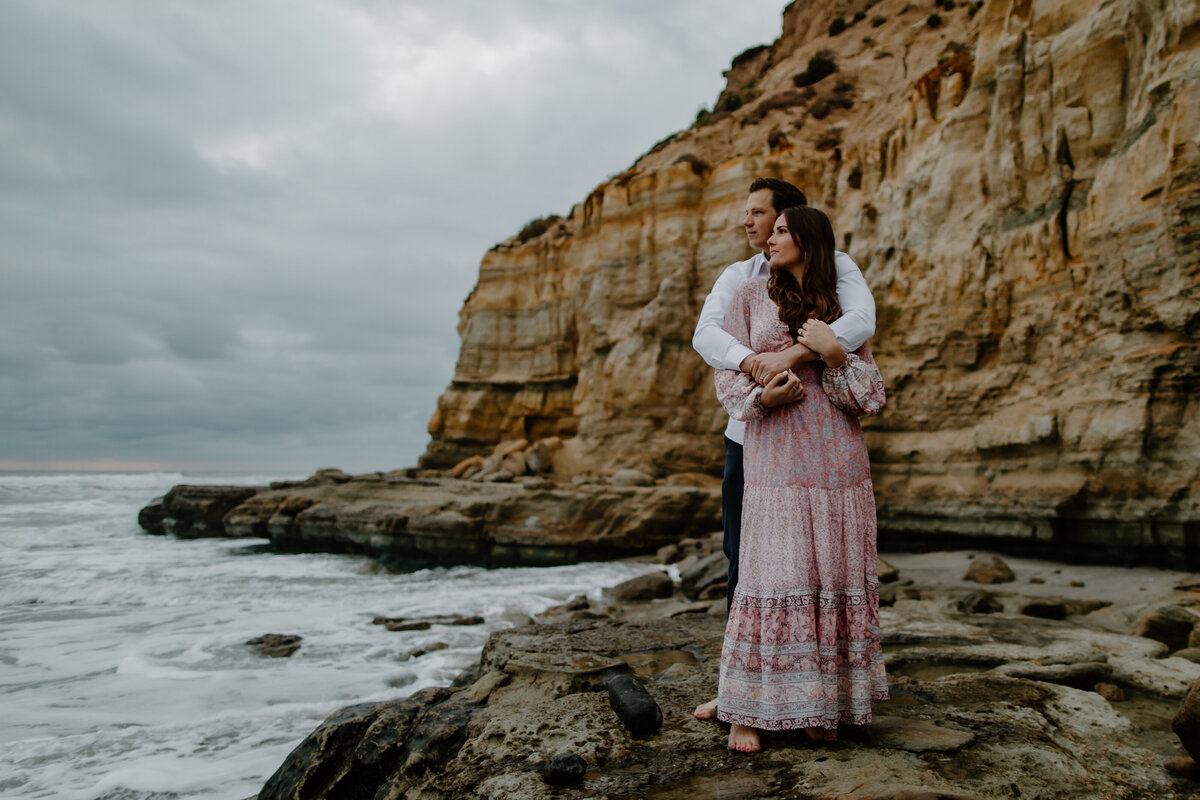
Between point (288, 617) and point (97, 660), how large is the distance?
2.23 metres

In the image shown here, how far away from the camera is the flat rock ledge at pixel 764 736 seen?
1.92 meters

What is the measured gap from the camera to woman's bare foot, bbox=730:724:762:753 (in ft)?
6.86

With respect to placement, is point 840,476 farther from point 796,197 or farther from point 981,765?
point 796,197

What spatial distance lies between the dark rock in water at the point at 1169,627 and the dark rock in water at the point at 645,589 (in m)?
5.20

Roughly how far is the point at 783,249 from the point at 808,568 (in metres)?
1.13

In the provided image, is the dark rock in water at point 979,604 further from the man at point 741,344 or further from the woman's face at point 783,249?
the woman's face at point 783,249

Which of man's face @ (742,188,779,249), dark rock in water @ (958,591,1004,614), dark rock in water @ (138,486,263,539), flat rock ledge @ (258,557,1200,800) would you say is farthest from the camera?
dark rock in water @ (138,486,263,539)

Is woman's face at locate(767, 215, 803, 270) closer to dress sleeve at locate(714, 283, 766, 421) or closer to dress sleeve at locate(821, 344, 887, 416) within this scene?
dress sleeve at locate(714, 283, 766, 421)

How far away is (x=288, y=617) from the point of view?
27.3 feet

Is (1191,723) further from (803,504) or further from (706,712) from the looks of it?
(706,712)

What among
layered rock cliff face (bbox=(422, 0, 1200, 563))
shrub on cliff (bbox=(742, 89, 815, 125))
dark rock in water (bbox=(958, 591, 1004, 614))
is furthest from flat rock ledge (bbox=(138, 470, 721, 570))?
shrub on cliff (bbox=(742, 89, 815, 125))

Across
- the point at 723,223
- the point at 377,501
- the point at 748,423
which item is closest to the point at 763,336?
the point at 748,423

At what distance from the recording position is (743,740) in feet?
6.88

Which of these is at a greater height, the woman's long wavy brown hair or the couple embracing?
the woman's long wavy brown hair
